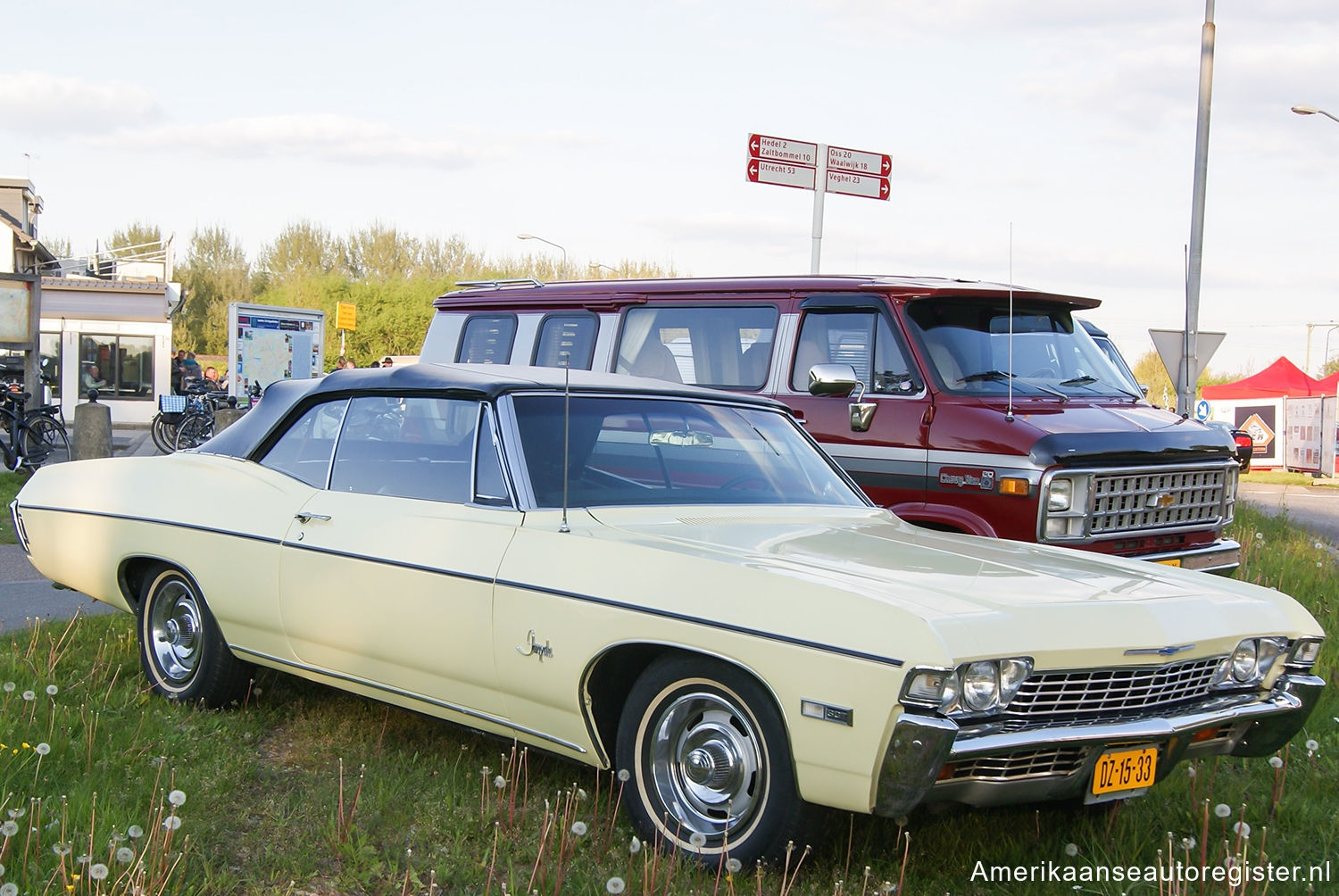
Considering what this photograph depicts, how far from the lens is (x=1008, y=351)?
7.99 m

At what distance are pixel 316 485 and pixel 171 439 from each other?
1954 cm

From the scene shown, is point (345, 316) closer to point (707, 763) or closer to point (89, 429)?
point (89, 429)

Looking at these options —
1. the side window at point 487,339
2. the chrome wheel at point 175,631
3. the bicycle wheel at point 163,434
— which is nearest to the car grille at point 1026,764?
the chrome wheel at point 175,631

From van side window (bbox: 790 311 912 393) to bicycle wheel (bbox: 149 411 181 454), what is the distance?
55.6 ft

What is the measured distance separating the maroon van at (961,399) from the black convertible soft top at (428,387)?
7.42ft

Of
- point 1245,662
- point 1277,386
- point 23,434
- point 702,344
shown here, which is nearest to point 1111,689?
point 1245,662

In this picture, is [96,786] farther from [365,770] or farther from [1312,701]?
[1312,701]

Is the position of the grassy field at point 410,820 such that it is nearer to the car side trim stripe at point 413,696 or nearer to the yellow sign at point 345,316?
the car side trim stripe at point 413,696

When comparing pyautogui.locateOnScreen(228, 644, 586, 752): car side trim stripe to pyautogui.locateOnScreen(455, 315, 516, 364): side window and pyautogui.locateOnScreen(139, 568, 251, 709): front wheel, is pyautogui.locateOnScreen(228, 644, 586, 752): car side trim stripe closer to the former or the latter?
pyautogui.locateOnScreen(139, 568, 251, 709): front wheel

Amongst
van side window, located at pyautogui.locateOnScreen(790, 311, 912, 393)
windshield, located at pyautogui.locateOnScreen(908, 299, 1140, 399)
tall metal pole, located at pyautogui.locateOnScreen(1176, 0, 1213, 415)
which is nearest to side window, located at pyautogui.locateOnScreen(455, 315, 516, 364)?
van side window, located at pyautogui.locateOnScreen(790, 311, 912, 393)

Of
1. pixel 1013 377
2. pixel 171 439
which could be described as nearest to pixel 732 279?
pixel 1013 377

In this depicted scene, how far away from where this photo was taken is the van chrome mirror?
24.7 feet

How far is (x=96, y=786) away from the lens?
417cm

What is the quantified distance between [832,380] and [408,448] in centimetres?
331
